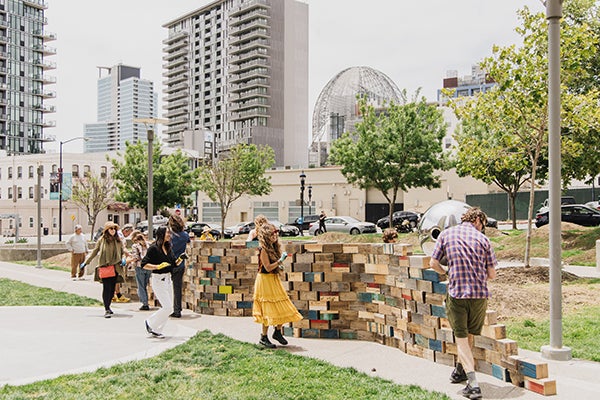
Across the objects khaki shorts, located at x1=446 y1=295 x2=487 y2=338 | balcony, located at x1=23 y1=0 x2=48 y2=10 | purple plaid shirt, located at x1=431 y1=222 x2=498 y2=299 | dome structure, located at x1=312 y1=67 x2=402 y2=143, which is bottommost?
khaki shorts, located at x1=446 y1=295 x2=487 y2=338

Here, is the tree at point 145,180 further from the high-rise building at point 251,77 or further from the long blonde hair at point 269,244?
the high-rise building at point 251,77

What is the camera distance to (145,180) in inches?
1946

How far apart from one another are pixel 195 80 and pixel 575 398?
453ft

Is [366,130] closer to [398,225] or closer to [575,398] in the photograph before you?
[398,225]

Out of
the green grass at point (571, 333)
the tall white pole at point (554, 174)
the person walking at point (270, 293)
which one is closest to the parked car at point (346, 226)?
the green grass at point (571, 333)

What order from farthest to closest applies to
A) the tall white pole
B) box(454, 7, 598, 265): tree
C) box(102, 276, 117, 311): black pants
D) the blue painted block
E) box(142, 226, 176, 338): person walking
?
1. box(454, 7, 598, 265): tree
2. box(102, 276, 117, 311): black pants
3. box(142, 226, 176, 338): person walking
4. the tall white pole
5. the blue painted block

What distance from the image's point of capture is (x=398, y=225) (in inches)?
→ 1695

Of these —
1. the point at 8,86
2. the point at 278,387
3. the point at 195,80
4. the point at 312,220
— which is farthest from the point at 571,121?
the point at 195,80

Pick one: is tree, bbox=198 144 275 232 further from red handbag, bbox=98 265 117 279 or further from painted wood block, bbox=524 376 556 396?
painted wood block, bbox=524 376 556 396

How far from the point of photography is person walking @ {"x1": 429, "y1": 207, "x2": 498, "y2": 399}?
6.02 m

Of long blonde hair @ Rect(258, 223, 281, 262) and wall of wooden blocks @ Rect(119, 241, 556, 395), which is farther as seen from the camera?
long blonde hair @ Rect(258, 223, 281, 262)

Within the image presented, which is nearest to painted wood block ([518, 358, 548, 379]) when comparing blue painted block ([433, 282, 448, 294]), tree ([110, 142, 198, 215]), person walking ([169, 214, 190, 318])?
blue painted block ([433, 282, 448, 294])

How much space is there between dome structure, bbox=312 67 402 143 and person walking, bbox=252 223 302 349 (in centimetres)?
9253

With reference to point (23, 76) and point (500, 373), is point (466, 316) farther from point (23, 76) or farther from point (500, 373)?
point (23, 76)
